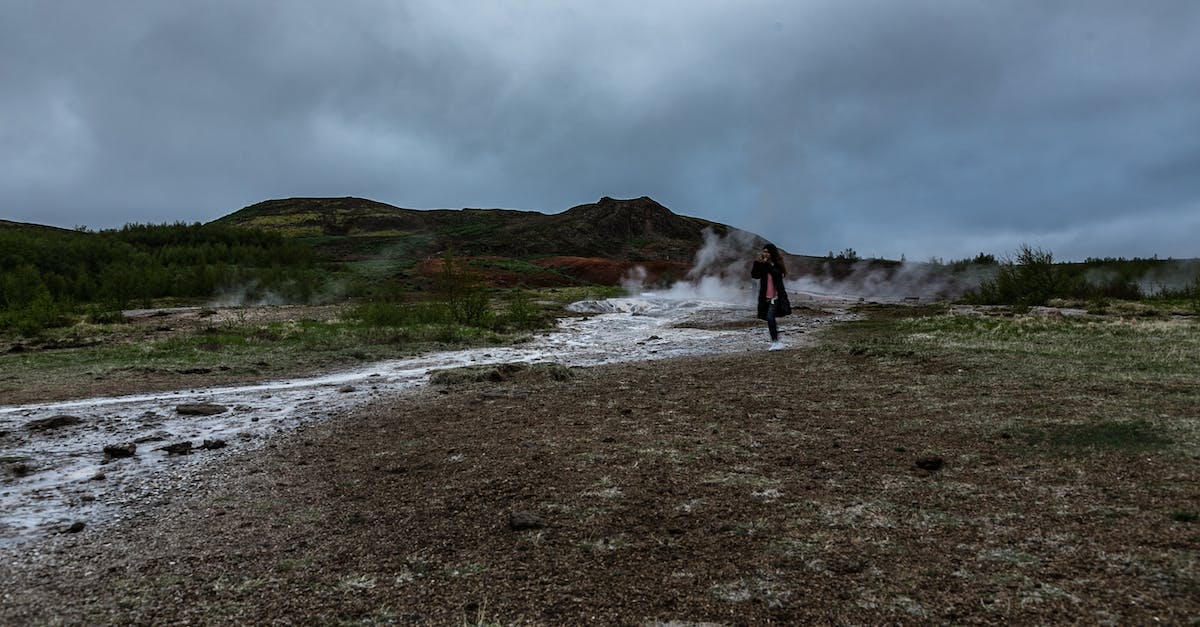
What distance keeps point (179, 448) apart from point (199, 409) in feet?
6.81

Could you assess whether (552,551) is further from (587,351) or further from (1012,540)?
(587,351)

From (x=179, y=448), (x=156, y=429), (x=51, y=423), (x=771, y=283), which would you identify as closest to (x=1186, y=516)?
(x=179, y=448)

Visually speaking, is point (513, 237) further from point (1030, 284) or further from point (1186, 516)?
point (1186, 516)

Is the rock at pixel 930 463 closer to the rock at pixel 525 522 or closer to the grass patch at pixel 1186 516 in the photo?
the grass patch at pixel 1186 516

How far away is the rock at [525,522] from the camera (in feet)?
11.7

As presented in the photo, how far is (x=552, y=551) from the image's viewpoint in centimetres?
323

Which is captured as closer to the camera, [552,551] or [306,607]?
[306,607]

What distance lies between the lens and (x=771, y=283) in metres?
12.3

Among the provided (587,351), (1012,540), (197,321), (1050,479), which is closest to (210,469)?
(1012,540)

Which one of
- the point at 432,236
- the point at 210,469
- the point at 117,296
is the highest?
the point at 432,236

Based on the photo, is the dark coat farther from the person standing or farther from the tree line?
the tree line

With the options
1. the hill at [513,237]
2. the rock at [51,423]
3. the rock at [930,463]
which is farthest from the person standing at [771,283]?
the hill at [513,237]

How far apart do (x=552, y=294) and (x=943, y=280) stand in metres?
20.0

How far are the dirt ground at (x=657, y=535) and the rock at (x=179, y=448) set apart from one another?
0.73m
